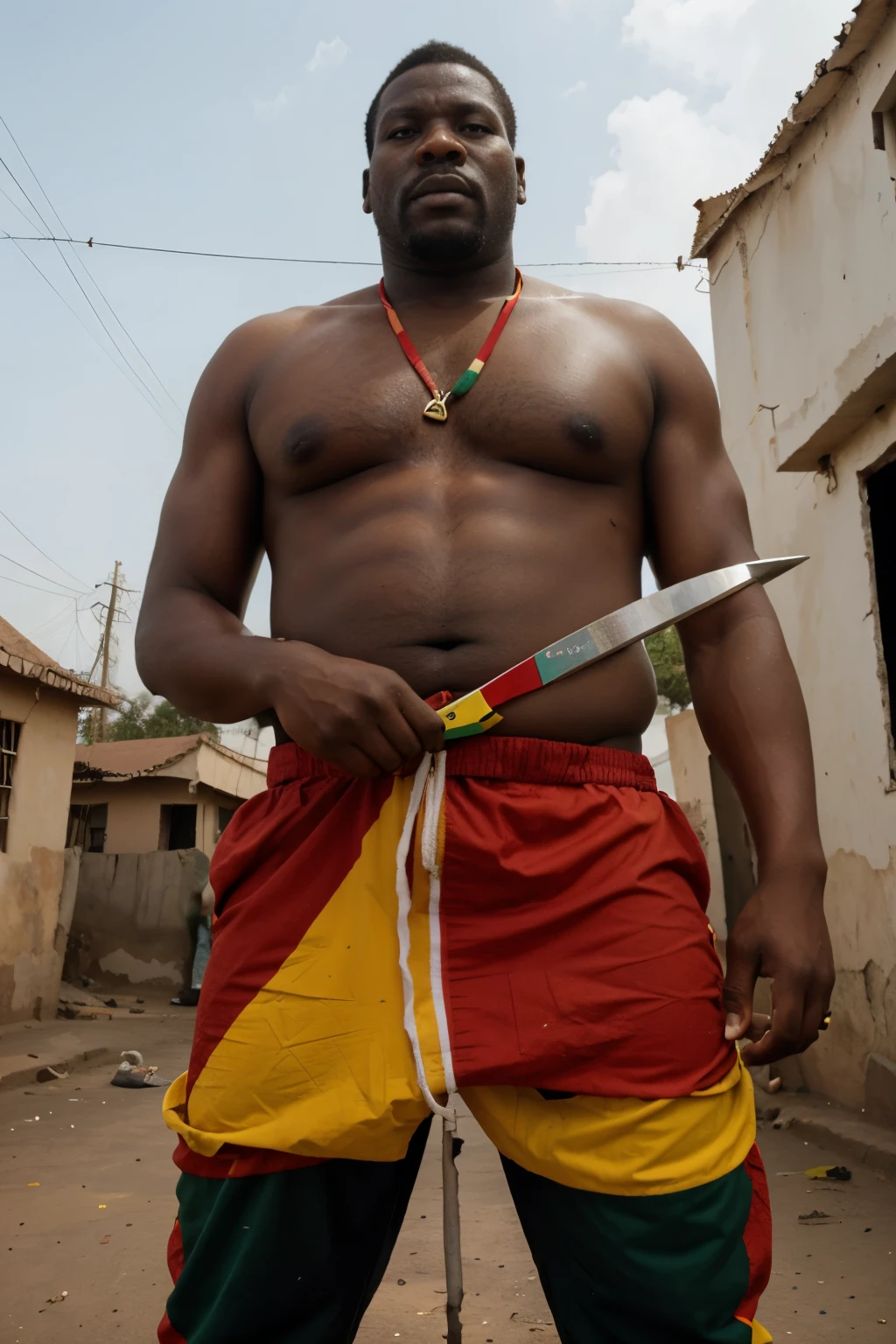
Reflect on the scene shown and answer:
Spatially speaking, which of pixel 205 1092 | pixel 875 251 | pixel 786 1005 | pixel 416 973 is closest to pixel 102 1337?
Result: pixel 205 1092

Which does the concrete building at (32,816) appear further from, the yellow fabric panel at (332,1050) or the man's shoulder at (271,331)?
the yellow fabric panel at (332,1050)

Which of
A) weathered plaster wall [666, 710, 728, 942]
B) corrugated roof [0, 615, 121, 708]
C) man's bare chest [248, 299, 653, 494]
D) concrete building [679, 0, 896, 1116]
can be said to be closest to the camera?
man's bare chest [248, 299, 653, 494]

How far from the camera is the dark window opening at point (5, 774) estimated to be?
9.20 m

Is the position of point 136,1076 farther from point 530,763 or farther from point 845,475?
point 530,763

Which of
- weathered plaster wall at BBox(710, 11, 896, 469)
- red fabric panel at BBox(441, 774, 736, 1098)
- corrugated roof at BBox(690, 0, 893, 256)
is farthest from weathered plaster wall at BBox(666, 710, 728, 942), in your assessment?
red fabric panel at BBox(441, 774, 736, 1098)

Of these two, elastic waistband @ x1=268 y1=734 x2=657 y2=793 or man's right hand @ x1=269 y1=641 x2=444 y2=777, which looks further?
elastic waistband @ x1=268 y1=734 x2=657 y2=793

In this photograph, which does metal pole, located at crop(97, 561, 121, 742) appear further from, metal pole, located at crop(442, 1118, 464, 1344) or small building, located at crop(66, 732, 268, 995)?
metal pole, located at crop(442, 1118, 464, 1344)

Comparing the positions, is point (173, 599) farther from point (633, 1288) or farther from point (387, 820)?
point (633, 1288)

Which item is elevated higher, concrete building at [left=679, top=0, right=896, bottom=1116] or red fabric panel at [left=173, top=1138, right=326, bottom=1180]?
concrete building at [left=679, top=0, right=896, bottom=1116]

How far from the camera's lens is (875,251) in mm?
4867

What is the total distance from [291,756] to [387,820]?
0.19 metres

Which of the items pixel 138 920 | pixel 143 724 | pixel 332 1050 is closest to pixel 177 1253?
pixel 332 1050

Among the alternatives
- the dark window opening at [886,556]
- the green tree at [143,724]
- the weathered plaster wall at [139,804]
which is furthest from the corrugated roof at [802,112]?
the green tree at [143,724]

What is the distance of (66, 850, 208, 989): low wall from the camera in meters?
14.1
